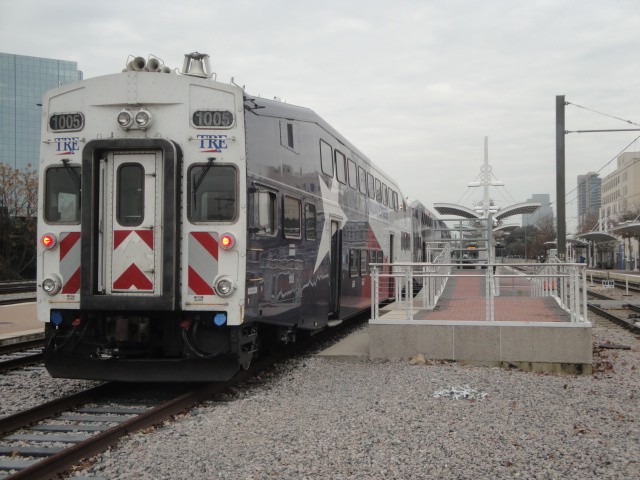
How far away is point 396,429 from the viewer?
22.8ft

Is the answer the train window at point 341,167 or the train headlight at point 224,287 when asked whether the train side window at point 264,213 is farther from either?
the train window at point 341,167

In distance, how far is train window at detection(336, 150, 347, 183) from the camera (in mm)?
13734

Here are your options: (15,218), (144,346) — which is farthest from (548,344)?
(15,218)

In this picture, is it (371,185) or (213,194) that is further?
(371,185)

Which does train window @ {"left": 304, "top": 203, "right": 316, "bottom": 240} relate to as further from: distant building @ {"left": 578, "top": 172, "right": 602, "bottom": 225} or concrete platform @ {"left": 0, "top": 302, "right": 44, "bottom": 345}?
distant building @ {"left": 578, "top": 172, "right": 602, "bottom": 225}

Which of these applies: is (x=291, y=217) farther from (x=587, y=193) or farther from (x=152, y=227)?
(x=587, y=193)

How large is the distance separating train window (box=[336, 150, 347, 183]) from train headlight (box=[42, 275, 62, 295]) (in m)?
6.45

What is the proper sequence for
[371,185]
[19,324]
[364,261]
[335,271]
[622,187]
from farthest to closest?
1. [622,187]
2. [371,185]
3. [364,261]
4. [19,324]
5. [335,271]

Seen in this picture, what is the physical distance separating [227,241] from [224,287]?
55cm

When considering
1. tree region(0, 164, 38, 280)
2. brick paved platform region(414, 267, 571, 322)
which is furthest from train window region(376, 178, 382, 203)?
tree region(0, 164, 38, 280)

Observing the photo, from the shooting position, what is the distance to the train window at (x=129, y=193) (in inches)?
333

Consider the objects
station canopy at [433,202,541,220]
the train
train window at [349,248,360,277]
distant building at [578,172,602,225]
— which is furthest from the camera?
distant building at [578,172,602,225]

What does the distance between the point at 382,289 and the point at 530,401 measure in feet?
30.3

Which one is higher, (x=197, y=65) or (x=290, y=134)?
(x=197, y=65)
